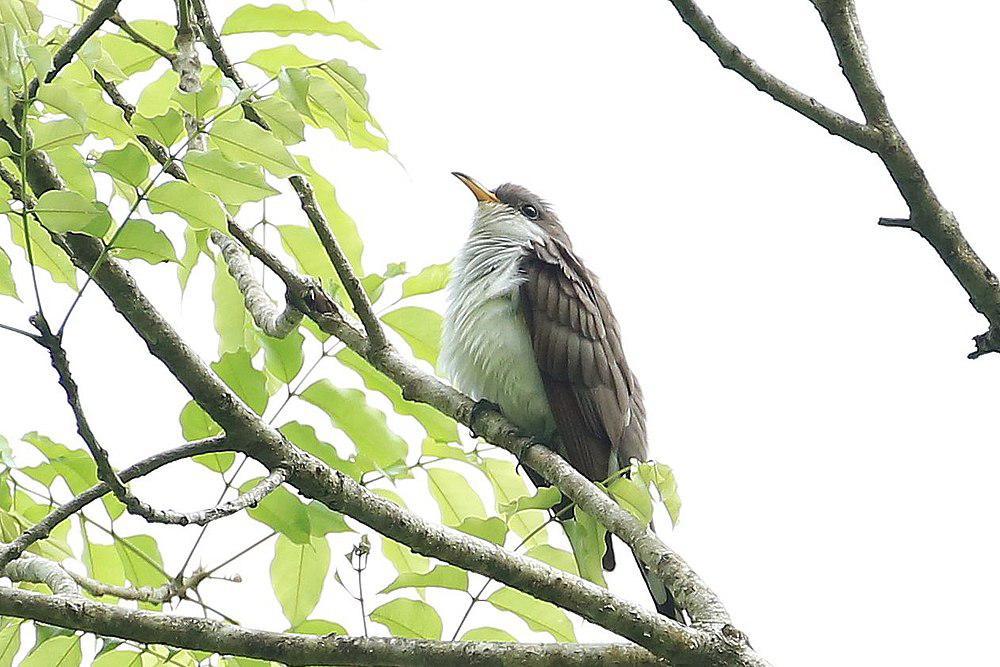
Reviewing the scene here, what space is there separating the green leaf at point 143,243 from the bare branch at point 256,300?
0.74 m

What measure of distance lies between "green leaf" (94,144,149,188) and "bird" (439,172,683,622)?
68.0 inches

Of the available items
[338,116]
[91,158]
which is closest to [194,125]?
[338,116]

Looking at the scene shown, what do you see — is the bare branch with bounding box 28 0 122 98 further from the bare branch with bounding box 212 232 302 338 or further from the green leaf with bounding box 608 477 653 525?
the green leaf with bounding box 608 477 653 525

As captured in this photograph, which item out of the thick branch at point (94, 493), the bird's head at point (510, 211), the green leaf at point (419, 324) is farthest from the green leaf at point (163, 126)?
the bird's head at point (510, 211)

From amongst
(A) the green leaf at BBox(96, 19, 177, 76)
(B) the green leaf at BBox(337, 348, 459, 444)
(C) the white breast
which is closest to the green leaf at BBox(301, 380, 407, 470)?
(B) the green leaf at BBox(337, 348, 459, 444)

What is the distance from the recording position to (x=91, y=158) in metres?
1.76

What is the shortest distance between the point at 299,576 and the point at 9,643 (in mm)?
447

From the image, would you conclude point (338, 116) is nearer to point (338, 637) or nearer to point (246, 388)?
point (246, 388)

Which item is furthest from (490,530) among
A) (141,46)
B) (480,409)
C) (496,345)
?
(496,345)

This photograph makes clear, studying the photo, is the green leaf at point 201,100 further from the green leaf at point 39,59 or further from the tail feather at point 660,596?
the tail feather at point 660,596

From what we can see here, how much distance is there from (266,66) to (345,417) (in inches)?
24.9

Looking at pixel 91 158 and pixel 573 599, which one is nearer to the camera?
pixel 573 599

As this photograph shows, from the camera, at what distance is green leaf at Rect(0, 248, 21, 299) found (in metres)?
1.57

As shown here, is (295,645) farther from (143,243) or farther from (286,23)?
(286,23)
